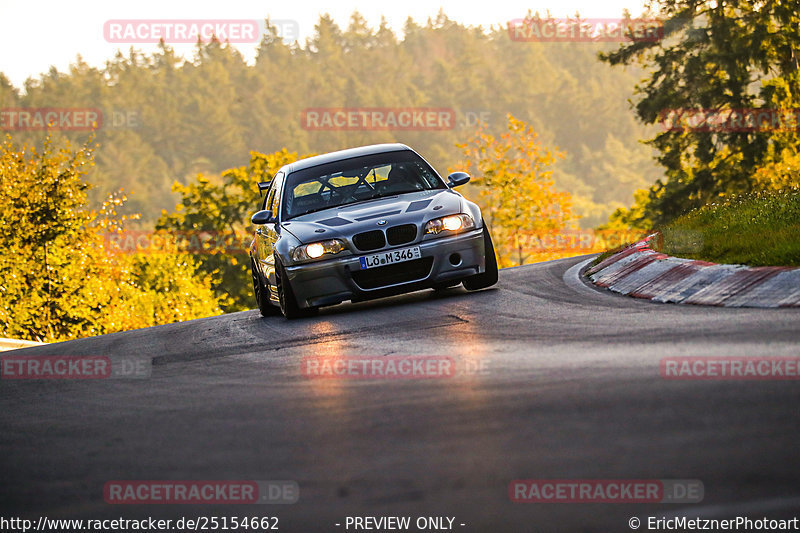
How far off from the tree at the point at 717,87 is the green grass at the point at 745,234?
31906 mm

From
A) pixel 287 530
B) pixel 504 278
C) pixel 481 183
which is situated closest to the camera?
pixel 287 530

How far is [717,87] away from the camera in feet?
148

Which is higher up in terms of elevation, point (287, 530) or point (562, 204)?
point (287, 530)

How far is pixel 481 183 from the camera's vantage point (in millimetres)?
70750

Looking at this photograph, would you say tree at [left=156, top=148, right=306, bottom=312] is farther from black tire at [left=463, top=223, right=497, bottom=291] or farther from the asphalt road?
the asphalt road

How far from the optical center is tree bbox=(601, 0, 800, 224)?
145 feet

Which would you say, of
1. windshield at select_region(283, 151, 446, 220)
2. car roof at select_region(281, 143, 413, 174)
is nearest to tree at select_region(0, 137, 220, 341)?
car roof at select_region(281, 143, 413, 174)

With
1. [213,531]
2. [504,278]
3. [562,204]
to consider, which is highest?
[213,531]

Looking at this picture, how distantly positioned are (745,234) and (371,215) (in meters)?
3.74

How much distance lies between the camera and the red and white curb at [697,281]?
8.16 meters

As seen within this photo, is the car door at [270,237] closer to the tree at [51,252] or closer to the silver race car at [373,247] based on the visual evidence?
the silver race car at [373,247]

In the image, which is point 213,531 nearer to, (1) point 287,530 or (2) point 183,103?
(1) point 287,530

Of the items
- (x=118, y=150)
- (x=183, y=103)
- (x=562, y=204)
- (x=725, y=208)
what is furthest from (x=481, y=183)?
(x=183, y=103)

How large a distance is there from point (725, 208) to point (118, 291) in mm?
33139
